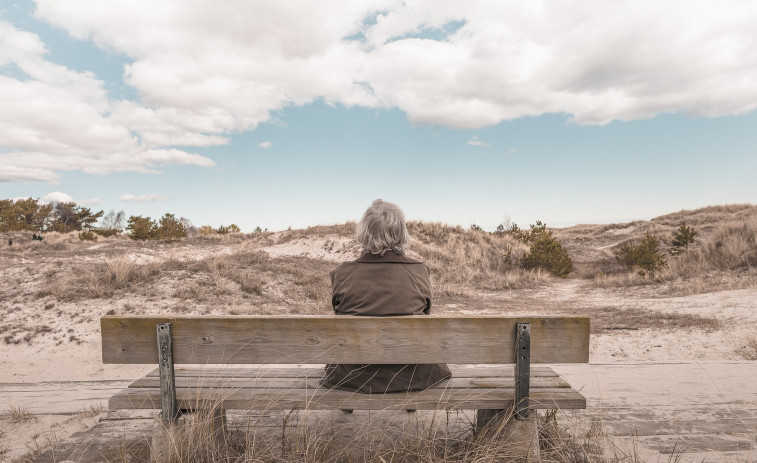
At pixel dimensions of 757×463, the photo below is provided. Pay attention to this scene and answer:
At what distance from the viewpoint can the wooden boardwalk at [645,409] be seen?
3.02m

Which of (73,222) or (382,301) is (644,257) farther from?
(73,222)

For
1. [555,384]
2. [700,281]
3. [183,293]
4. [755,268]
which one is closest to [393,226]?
[555,384]

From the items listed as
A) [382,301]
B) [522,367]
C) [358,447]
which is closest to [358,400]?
[358,447]

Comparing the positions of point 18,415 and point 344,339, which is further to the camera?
point 18,415

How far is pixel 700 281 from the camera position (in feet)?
40.1

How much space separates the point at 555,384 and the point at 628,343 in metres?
5.70

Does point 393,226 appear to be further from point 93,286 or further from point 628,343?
point 93,286

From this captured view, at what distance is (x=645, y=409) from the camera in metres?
3.80

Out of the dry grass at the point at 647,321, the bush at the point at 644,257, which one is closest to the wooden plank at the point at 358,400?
the dry grass at the point at 647,321

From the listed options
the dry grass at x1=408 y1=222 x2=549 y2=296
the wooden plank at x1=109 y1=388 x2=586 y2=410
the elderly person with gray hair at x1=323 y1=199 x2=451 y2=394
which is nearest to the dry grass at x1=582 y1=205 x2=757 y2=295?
the dry grass at x1=408 y1=222 x2=549 y2=296

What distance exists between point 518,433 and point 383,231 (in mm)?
1384

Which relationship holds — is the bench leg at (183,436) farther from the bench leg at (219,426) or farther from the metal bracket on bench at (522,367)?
the metal bracket on bench at (522,367)

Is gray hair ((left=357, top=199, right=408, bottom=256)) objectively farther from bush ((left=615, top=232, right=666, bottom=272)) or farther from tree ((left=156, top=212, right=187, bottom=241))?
tree ((left=156, top=212, right=187, bottom=241))

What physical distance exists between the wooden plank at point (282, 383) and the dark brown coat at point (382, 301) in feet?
0.40
